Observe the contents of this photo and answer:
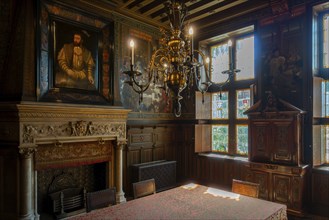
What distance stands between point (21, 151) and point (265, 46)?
195 inches

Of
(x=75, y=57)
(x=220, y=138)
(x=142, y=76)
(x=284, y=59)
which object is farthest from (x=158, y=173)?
(x=284, y=59)

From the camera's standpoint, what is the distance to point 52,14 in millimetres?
3926

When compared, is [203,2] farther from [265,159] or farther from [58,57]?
[265,159]

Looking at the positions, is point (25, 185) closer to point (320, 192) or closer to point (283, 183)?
point (283, 183)

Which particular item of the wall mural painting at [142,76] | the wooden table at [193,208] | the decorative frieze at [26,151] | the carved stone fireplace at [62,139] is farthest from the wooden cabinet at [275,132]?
the decorative frieze at [26,151]

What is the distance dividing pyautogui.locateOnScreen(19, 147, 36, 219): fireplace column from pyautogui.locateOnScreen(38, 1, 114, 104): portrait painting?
3.02 ft

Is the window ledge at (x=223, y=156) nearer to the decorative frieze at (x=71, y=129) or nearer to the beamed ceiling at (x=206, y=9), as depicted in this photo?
the decorative frieze at (x=71, y=129)

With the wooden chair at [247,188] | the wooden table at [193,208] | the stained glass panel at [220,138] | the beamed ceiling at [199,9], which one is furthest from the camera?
the stained glass panel at [220,138]

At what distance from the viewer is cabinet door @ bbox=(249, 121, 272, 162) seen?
430 cm

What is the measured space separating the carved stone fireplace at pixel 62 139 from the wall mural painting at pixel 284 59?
3.13m

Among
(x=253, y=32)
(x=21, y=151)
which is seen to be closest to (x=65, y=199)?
(x=21, y=151)

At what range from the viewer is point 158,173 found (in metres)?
5.35

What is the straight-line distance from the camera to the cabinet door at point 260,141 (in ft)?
14.1

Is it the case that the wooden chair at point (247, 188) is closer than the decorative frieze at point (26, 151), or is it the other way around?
the wooden chair at point (247, 188)
